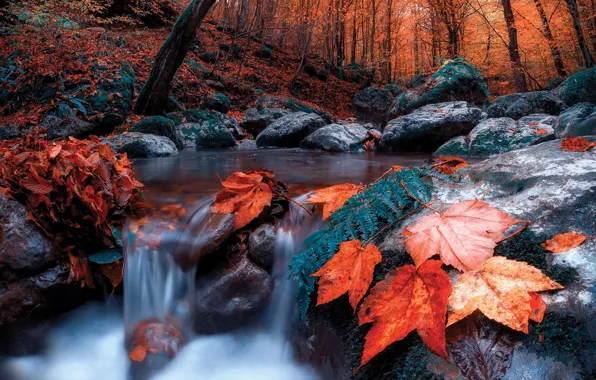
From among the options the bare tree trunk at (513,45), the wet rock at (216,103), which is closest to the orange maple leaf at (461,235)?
the wet rock at (216,103)

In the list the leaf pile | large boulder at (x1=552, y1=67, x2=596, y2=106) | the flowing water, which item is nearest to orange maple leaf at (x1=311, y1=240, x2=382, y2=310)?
the flowing water

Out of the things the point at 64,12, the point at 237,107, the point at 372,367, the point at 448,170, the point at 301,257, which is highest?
the point at 64,12

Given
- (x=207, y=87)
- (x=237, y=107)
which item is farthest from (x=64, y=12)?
(x=237, y=107)

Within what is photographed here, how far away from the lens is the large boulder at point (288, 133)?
9359 mm

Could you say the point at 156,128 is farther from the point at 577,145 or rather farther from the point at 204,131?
the point at 577,145

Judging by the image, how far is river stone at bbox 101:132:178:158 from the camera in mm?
6575

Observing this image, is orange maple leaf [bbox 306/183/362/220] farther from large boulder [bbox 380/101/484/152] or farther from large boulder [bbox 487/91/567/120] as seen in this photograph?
large boulder [bbox 487/91/567/120]

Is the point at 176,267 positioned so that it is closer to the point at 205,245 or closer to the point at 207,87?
the point at 205,245

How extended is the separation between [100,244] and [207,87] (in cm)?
1266

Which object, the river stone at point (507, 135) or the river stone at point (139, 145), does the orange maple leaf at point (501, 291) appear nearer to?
the river stone at point (507, 135)

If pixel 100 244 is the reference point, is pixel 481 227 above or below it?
above

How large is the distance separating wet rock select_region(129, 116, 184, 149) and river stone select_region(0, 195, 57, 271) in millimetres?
6421

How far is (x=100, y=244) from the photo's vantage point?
205 cm

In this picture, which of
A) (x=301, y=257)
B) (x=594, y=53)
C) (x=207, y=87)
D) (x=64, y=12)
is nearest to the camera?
(x=301, y=257)
